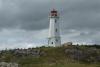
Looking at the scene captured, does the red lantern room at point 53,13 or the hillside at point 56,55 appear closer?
the hillside at point 56,55

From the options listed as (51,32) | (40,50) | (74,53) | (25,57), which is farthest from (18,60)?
(51,32)

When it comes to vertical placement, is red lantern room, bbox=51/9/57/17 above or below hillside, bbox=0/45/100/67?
above

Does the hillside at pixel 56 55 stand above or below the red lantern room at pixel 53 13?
below

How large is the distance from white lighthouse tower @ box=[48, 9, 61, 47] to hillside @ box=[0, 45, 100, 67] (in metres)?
7.61

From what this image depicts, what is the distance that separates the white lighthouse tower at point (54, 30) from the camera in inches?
4107

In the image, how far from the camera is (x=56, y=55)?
9088 cm

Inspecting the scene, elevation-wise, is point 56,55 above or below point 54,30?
below

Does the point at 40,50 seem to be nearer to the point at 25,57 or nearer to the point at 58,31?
the point at 25,57

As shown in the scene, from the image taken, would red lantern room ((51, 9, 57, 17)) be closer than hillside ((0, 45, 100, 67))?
No

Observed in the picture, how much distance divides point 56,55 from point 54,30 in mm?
16000

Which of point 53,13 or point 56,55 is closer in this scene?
point 56,55

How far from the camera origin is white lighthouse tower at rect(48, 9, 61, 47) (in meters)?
104

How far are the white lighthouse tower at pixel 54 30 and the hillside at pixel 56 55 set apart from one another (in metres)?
7.61

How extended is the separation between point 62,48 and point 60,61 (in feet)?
31.8
